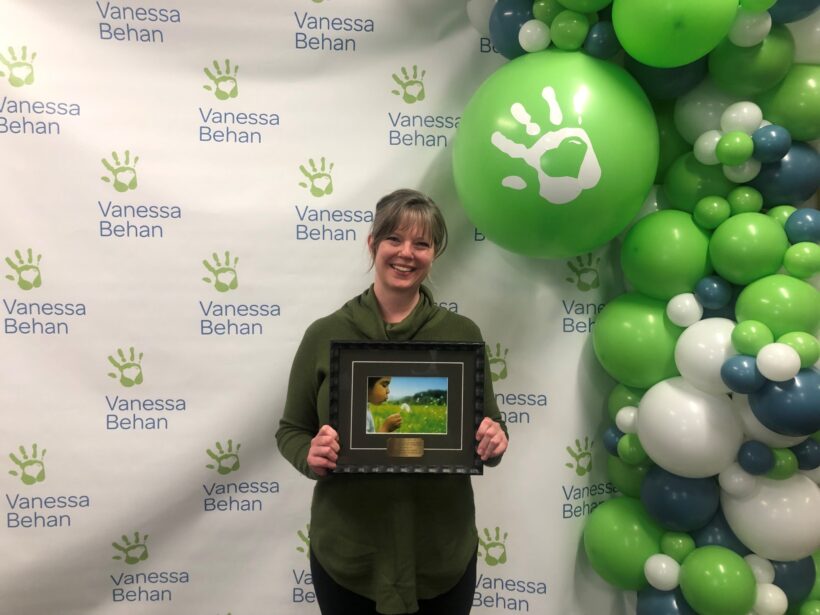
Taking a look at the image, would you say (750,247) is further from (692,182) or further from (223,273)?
(223,273)

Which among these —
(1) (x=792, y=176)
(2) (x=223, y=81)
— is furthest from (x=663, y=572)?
(2) (x=223, y=81)

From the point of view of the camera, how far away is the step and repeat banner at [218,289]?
188 centimetres

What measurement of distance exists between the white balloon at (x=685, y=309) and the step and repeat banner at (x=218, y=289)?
0.34 meters

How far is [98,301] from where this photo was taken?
1.92m

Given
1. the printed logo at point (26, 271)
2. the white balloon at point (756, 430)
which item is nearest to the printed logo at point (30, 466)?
the printed logo at point (26, 271)

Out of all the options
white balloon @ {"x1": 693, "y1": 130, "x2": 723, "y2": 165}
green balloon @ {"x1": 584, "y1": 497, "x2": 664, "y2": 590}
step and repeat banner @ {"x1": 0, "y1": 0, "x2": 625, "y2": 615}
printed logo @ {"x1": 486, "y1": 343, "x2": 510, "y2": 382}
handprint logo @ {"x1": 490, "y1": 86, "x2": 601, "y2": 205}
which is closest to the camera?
handprint logo @ {"x1": 490, "y1": 86, "x2": 601, "y2": 205}

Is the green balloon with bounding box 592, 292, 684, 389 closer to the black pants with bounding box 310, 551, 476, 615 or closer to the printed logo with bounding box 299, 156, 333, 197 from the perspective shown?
the black pants with bounding box 310, 551, 476, 615

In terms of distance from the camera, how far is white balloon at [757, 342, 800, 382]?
139 centimetres

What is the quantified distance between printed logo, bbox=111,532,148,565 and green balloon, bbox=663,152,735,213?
1.91 m

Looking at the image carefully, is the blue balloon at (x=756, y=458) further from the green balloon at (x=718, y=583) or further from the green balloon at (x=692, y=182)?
the green balloon at (x=692, y=182)

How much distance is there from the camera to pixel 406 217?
1.36 metres

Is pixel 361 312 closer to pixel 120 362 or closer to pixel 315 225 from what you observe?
pixel 315 225

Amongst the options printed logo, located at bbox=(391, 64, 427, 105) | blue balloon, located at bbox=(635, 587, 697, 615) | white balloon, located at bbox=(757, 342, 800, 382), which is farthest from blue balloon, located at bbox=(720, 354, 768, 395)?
printed logo, located at bbox=(391, 64, 427, 105)

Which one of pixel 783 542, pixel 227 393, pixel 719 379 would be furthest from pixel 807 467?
pixel 227 393
